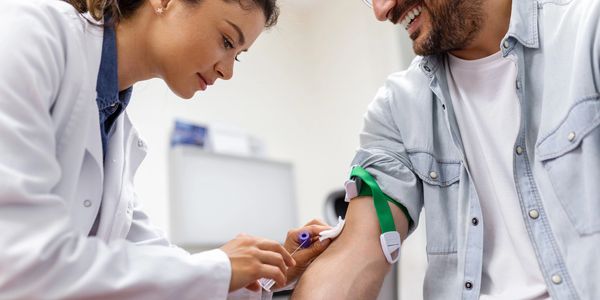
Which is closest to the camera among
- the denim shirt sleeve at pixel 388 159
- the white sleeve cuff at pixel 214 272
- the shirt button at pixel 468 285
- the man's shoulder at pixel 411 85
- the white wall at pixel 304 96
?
the white sleeve cuff at pixel 214 272

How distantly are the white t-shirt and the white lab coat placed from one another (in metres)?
0.61

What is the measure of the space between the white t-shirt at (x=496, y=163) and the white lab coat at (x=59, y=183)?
613 mm

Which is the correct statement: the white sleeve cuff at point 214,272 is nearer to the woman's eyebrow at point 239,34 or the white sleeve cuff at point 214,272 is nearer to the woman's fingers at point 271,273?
the woman's fingers at point 271,273

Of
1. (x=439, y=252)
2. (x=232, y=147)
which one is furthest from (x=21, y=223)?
(x=232, y=147)

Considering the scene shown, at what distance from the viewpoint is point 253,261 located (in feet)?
3.48

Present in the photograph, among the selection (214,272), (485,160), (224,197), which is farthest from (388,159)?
(224,197)

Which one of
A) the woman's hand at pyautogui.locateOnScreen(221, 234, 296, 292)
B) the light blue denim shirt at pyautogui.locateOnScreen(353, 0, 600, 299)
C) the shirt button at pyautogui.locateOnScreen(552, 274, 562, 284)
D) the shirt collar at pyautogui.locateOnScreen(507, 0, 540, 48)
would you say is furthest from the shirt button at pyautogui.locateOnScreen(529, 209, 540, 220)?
the woman's hand at pyautogui.locateOnScreen(221, 234, 296, 292)

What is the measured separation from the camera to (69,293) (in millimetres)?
848

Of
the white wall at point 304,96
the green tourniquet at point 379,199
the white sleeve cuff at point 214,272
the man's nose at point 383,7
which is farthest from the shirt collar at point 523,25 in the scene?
the white wall at point 304,96

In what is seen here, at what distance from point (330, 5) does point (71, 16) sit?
3611 millimetres

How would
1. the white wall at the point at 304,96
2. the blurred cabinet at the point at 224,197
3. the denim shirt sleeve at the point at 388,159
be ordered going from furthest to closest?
1. the white wall at the point at 304,96
2. the blurred cabinet at the point at 224,197
3. the denim shirt sleeve at the point at 388,159

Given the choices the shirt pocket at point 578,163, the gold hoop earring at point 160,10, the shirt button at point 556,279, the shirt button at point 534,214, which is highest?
the gold hoop earring at point 160,10

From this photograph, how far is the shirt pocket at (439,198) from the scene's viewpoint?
1353mm

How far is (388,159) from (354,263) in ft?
0.88
